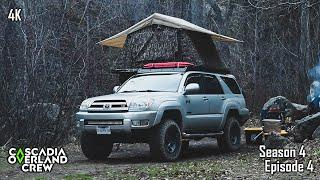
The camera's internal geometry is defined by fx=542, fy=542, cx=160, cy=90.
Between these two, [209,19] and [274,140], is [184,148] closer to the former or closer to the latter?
[274,140]

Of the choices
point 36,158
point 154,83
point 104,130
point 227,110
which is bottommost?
point 36,158

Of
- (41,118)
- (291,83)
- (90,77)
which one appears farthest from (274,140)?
(291,83)

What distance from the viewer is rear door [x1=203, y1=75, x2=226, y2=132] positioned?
12.5 m

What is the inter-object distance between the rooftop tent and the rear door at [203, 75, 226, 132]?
1527 mm

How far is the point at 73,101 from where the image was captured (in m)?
14.0

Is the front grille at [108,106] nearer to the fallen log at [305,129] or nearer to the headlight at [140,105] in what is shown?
the headlight at [140,105]

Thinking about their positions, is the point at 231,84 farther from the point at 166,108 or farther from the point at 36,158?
the point at 36,158

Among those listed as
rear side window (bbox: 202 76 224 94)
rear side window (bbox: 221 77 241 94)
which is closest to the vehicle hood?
rear side window (bbox: 202 76 224 94)

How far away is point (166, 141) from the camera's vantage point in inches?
427

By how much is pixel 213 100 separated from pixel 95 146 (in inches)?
121

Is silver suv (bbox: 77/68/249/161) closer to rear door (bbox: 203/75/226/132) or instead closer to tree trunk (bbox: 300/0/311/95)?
rear door (bbox: 203/75/226/132)

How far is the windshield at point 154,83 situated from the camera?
1175 cm

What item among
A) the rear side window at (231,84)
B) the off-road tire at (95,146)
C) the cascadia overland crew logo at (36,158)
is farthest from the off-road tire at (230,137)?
the cascadia overland crew logo at (36,158)

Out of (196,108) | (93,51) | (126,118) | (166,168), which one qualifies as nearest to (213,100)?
(196,108)
